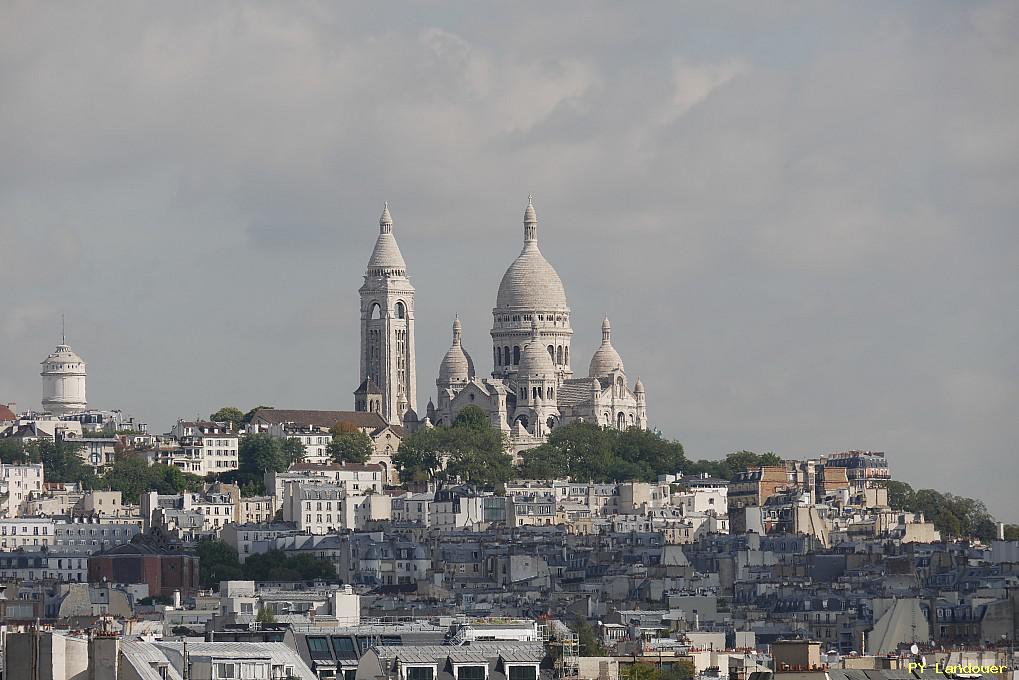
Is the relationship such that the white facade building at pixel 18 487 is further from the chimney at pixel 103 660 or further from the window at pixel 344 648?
the chimney at pixel 103 660

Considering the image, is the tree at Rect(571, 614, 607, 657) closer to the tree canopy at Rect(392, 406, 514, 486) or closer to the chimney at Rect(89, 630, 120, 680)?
the chimney at Rect(89, 630, 120, 680)

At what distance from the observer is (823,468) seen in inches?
7707

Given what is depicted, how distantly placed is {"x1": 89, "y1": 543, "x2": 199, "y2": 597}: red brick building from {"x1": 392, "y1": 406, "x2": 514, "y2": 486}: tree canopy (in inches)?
1800

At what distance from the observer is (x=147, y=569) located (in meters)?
140

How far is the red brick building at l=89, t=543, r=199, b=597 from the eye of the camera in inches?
5408

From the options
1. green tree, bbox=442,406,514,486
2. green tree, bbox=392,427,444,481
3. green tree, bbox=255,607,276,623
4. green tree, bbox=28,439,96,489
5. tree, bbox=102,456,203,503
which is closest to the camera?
green tree, bbox=255,607,276,623

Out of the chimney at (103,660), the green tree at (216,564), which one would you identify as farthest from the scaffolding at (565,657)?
the green tree at (216,564)

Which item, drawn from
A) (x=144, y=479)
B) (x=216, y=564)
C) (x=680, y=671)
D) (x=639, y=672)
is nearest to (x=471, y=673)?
(x=639, y=672)

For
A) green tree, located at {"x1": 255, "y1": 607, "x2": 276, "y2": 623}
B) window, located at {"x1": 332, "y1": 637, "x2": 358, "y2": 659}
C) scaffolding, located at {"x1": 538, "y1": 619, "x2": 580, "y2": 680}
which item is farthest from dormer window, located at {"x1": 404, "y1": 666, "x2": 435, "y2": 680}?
green tree, located at {"x1": 255, "y1": 607, "x2": 276, "y2": 623}

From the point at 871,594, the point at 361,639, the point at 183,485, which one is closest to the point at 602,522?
the point at 183,485

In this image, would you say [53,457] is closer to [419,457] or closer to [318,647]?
[419,457]

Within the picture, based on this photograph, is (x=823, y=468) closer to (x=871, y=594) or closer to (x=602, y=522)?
(x=602, y=522)

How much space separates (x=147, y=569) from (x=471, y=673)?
81482 mm

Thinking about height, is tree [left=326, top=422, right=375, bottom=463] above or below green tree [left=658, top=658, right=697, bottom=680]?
above
